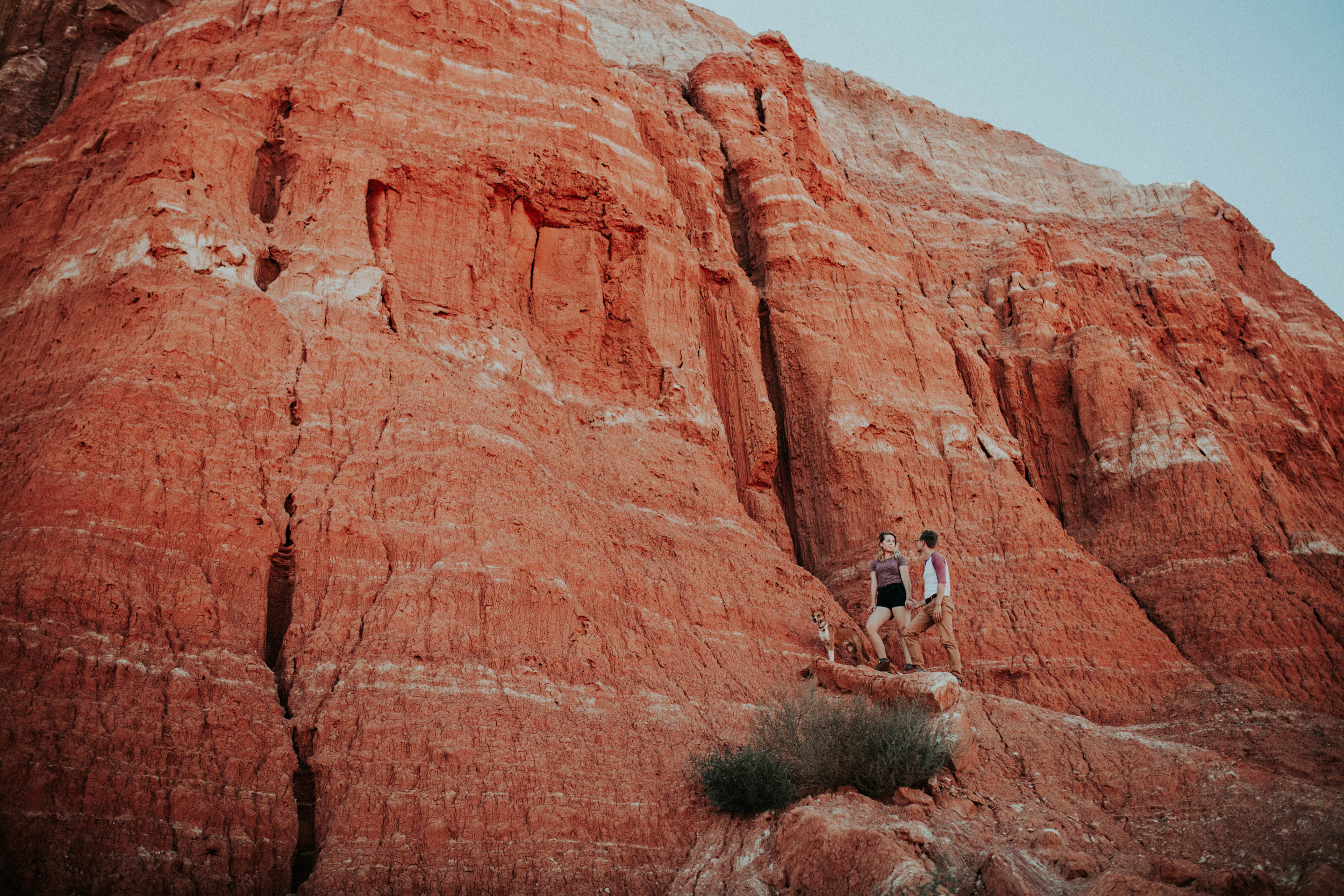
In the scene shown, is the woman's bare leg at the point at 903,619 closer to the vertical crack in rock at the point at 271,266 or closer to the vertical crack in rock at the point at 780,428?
the vertical crack in rock at the point at 780,428

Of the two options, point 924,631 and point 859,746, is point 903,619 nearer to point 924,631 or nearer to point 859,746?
point 924,631

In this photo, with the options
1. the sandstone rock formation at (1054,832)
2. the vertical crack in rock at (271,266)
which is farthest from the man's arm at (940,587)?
the vertical crack in rock at (271,266)

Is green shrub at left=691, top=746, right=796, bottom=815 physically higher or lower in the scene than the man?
lower

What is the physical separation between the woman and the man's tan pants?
8cm

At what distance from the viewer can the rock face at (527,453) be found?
9578 mm

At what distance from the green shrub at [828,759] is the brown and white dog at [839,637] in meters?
4.10

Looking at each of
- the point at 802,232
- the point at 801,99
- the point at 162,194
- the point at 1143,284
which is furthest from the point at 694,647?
the point at 1143,284

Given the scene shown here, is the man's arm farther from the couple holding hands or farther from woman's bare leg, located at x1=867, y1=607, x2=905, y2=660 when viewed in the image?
woman's bare leg, located at x1=867, y1=607, x2=905, y2=660

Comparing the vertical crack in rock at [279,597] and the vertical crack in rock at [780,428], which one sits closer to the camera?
the vertical crack in rock at [279,597]

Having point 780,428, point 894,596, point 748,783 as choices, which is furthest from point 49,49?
point 748,783

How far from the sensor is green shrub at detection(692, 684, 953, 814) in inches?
396

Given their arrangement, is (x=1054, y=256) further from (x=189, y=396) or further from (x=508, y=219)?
(x=189, y=396)

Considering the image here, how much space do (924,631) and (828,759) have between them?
2732 millimetres

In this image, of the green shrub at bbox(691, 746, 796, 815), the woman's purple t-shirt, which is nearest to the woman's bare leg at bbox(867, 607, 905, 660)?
the woman's purple t-shirt
